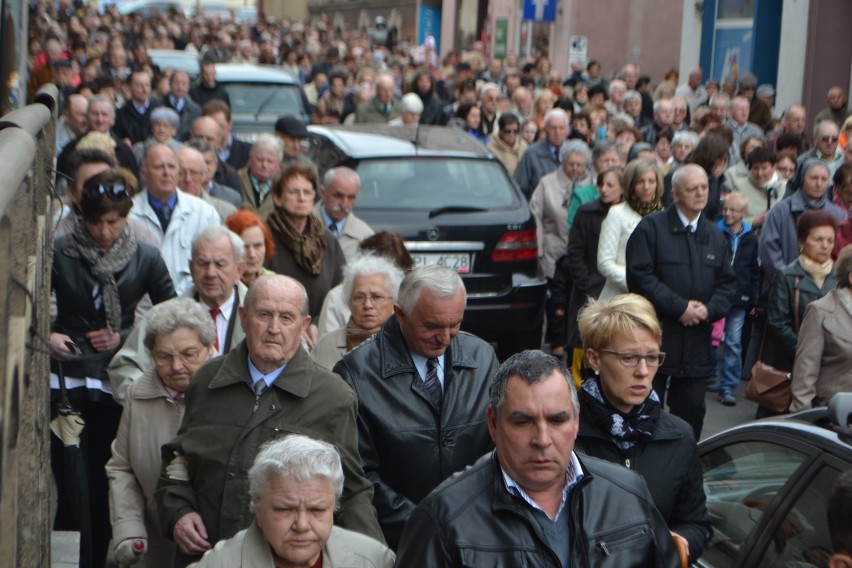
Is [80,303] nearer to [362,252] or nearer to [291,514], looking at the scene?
[362,252]

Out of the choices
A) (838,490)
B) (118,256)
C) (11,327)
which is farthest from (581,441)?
(118,256)

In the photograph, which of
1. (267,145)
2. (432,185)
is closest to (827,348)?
(432,185)

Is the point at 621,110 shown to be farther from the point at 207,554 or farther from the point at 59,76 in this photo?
the point at 207,554

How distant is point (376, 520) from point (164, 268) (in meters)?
2.50

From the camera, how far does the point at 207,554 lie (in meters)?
4.12

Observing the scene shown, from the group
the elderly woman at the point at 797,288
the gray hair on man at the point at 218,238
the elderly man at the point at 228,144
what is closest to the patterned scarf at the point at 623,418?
the gray hair on man at the point at 218,238

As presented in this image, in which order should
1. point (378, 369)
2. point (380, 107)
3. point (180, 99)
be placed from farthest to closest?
point (380, 107)
point (180, 99)
point (378, 369)

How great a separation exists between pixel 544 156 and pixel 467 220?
3.35 metres

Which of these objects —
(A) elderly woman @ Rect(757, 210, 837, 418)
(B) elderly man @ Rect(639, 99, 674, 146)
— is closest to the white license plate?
(A) elderly woman @ Rect(757, 210, 837, 418)

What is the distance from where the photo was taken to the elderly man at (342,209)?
30.0 ft

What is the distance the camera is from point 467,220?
11047 mm

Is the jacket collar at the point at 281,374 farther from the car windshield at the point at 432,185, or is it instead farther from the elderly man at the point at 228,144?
the elderly man at the point at 228,144

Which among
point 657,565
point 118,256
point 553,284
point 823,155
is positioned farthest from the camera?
point 823,155

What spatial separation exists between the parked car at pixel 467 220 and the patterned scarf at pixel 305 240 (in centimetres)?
235
